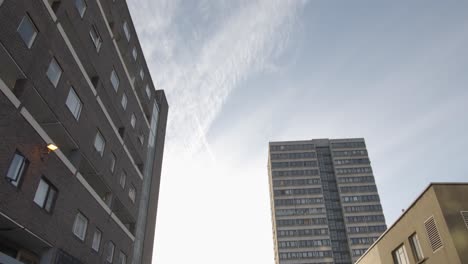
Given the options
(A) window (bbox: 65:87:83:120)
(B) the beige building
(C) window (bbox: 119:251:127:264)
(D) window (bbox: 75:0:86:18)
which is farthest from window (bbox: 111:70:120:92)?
(B) the beige building

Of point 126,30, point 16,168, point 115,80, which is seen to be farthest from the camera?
point 126,30

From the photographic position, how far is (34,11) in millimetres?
21156

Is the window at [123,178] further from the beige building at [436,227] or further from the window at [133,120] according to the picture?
the beige building at [436,227]

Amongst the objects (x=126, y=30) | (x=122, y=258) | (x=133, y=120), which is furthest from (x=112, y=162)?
(x=126, y=30)

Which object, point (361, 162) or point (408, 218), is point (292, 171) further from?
point (408, 218)

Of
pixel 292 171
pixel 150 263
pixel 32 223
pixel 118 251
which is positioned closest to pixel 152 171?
pixel 150 263

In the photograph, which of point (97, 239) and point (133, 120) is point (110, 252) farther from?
point (133, 120)

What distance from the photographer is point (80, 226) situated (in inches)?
1025

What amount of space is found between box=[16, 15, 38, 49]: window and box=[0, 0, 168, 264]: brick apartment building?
0.05 metres

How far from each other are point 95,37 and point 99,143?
8.48m

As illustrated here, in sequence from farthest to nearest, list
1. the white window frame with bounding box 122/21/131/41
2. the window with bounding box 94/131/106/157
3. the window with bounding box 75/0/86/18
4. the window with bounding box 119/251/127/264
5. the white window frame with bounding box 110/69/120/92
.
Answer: the white window frame with bounding box 122/21/131/41 < the white window frame with bounding box 110/69/120/92 < the window with bounding box 119/251/127/264 < the window with bounding box 94/131/106/157 < the window with bounding box 75/0/86/18

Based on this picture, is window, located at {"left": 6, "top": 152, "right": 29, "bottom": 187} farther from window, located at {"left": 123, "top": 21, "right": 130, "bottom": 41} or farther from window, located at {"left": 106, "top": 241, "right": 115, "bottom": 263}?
window, located at {"left": 123, "top": 21, "right": 130, "bottom": 41}

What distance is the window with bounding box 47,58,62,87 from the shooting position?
23.0 metres

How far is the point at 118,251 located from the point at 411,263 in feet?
72.7
